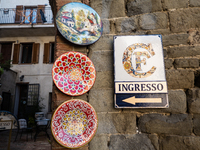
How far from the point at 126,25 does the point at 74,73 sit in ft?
2.79

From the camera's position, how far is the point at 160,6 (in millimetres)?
1929

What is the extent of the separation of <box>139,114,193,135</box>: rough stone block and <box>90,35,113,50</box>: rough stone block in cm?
90

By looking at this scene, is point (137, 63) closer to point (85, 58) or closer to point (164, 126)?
point (85, 58)

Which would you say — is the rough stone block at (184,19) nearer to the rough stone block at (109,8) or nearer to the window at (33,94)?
the rough stone block at (109,8)

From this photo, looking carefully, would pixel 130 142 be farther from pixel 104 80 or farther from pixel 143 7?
pixel 143 7

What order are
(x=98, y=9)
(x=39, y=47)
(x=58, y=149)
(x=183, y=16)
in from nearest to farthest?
1. (x=58, y=149)
2. (x=183, y=16)
3. (x=98, y=9)
4. (x=39, y=47)

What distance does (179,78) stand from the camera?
5.74 ft

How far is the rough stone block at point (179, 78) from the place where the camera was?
5.69 ft

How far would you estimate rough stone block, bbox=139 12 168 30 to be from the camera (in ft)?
6.22

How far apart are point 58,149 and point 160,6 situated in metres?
1.98

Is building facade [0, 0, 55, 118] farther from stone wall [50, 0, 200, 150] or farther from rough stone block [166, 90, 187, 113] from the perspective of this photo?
rough stone block [166, 90, 187, 113]

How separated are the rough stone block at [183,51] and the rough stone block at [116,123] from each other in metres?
0.81

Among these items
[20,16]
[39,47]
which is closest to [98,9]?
[39,47]

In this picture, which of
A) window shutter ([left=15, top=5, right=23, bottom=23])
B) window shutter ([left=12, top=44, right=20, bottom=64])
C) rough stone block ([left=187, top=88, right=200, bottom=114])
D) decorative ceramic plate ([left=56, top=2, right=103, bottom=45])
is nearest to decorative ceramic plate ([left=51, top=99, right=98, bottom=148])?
decorative ceramic plate ([left=56, top=2, right=103, bottom=45])
